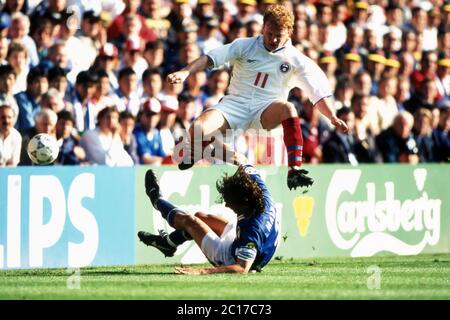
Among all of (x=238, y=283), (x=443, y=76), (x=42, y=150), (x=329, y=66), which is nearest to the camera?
(x=238, y=283)

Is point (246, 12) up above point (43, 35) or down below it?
above

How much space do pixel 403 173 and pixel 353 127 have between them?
1.43 metres

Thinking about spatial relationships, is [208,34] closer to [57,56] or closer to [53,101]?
[57,56]

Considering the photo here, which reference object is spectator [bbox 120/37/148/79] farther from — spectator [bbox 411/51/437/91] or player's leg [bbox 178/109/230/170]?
spectator [bbox 411/51/437/91]

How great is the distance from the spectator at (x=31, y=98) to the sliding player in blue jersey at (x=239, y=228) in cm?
310

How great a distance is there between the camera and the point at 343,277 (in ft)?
37.1

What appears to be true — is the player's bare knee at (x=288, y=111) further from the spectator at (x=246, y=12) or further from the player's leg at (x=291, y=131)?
the spectator at (x=246, y=12)

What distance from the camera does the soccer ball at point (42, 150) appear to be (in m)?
12.7

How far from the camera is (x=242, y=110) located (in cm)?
1195

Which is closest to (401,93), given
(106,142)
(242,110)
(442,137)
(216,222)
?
(442,137)

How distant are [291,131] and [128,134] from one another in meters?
3.35

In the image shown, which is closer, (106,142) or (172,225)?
(172,225)

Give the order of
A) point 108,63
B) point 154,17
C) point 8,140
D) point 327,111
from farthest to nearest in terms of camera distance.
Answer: point 154,17 → point 108,63 → point 8,140 → point 327,111

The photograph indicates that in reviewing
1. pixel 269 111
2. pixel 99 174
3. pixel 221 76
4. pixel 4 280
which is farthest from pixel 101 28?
pixel 4 280
